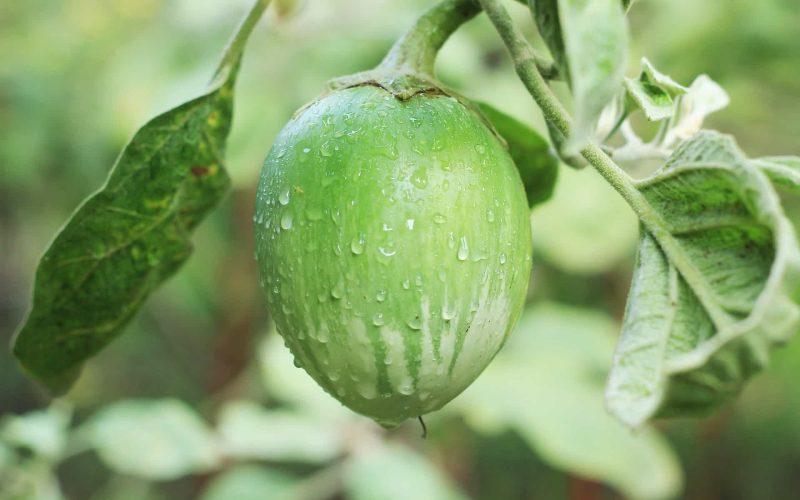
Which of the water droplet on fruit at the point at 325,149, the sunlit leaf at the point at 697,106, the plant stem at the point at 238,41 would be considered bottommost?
the sunlit leaf at the point at 697,106

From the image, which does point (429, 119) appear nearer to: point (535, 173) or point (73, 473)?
point (535, 173)

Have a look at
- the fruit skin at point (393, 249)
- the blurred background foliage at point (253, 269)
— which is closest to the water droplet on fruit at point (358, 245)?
the fruit skin at point (393, 249)

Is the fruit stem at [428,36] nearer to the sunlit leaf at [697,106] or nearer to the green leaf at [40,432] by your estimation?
the sunlit leaf at [697,106]

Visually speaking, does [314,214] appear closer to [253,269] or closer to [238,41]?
[238,41]

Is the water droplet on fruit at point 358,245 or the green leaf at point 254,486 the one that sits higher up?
the water droplet on fruit at point 358,245

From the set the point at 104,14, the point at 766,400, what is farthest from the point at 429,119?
the point at 766,400

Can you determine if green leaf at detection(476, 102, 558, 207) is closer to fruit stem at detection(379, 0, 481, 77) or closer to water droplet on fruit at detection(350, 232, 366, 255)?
fruit stem at detection(379, 0, 481, 77)

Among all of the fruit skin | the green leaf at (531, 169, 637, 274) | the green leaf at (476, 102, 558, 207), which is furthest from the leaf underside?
the green leaf at (531, 169, 637, 274)

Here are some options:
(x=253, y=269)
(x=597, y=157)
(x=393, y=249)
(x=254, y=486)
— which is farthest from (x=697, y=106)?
(x=253, y=269)
